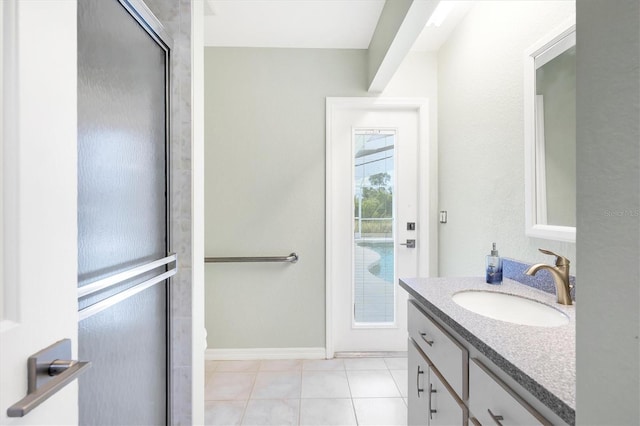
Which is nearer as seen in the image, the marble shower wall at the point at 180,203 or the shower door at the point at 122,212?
the shower door at the point at 122,212

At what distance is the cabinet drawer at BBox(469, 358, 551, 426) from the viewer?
71 cm

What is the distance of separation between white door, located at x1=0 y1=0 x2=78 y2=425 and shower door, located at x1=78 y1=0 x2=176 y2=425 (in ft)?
0.65

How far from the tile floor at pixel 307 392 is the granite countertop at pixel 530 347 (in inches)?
42.8

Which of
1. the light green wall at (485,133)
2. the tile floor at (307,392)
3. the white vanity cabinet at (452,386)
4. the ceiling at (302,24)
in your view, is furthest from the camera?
the ceiling at (302,24)

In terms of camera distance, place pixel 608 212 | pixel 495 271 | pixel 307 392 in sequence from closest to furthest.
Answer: pixel 608 212 < pixel 495 271 < pixel 307 392

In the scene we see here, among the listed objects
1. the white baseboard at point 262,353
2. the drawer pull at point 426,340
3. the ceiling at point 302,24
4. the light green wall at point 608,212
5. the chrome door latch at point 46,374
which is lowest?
the white baseboard at point 262,353

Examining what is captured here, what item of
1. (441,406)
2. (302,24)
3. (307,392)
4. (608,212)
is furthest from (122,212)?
(302,24)

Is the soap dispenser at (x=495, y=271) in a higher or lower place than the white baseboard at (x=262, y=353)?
higher

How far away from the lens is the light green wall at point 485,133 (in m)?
1.54

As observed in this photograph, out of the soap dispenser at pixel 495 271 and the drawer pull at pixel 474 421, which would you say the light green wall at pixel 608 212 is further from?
the soap dispenser at pixel 495 271

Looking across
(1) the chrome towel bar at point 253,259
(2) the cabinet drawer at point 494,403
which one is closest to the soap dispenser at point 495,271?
(2) the cabinet drawer at point 494,403

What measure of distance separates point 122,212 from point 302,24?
1.91 meters

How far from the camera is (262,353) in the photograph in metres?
2.53

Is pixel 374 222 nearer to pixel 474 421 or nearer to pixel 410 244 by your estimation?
pixel 410 244
